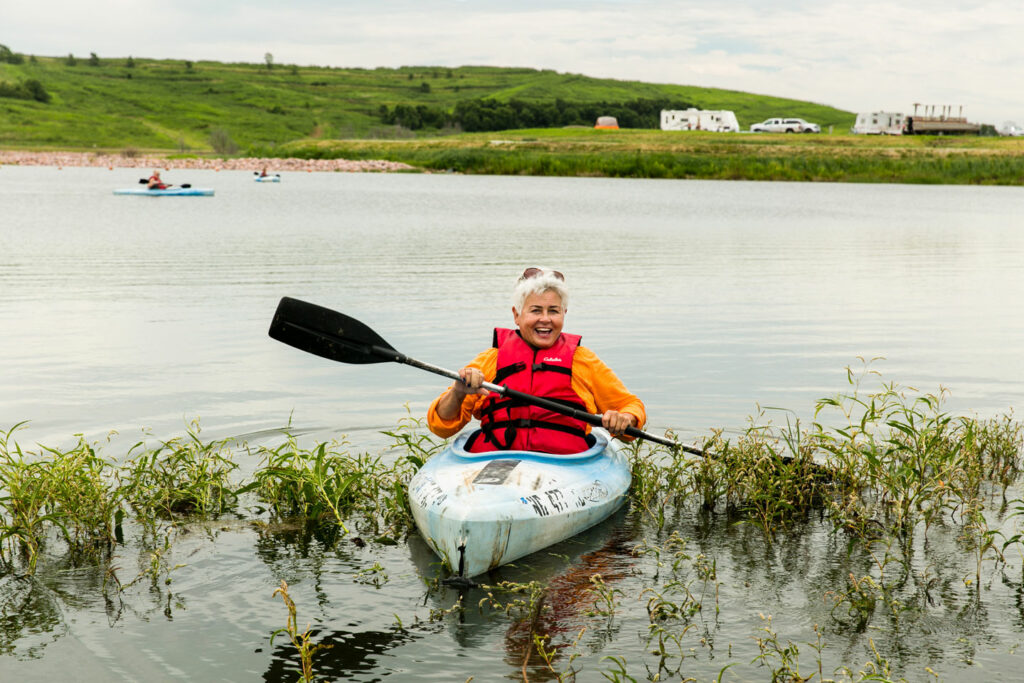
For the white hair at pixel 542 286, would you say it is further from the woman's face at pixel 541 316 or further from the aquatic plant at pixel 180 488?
the aquatic plant at pixel 180 488

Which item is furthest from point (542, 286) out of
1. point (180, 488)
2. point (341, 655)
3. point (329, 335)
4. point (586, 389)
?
point (180, 488)

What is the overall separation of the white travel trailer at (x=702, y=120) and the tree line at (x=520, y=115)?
57.1ft

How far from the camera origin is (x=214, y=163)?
275 feet

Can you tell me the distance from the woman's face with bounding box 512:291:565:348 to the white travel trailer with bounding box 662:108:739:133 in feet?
372

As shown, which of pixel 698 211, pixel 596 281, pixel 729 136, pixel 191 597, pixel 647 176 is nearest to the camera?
pixel 191 597

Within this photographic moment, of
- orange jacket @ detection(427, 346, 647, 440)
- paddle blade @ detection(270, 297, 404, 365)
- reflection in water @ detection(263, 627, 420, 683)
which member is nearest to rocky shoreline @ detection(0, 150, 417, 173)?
paddle blade @ detection(270, 297, 404, 365)

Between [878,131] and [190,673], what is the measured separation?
112 meters

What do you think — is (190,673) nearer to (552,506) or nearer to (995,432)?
(552,506)

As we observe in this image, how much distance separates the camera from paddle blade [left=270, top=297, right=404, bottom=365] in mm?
8102

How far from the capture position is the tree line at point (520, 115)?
139 m

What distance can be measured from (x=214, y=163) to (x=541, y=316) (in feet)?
267

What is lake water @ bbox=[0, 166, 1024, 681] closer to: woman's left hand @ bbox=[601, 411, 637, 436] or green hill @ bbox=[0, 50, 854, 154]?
woman's left hand @ bbox=[601, 411, 637, 436]

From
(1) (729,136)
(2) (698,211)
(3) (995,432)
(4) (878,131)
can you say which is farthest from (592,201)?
(4) (878,131)

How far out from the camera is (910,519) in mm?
7324
